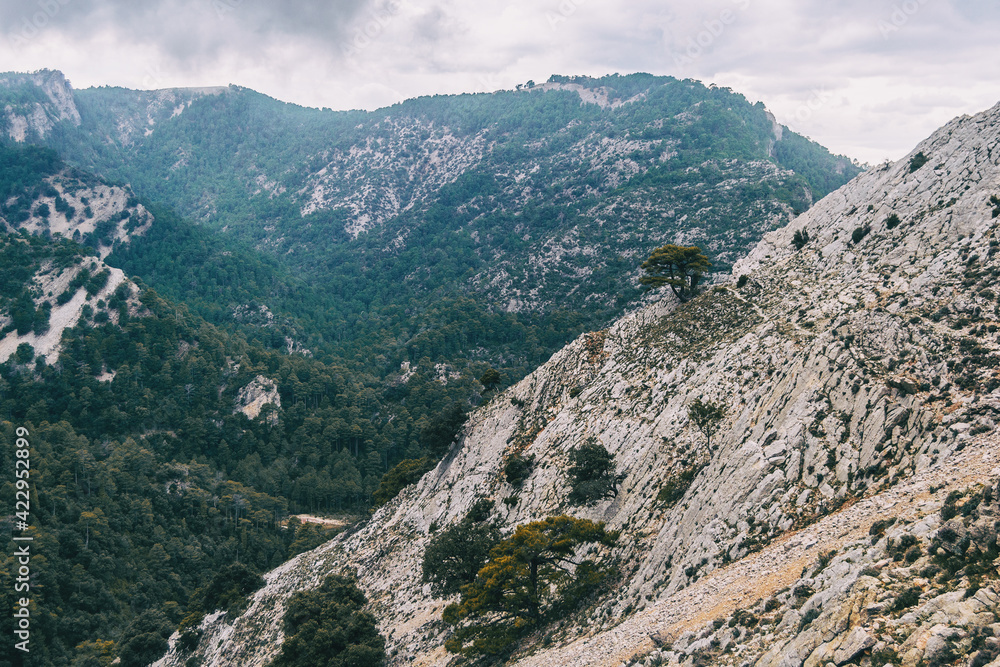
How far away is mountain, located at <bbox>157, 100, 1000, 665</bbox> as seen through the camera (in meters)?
18.1

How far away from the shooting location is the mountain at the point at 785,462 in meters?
18.1

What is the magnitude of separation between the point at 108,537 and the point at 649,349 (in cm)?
10134

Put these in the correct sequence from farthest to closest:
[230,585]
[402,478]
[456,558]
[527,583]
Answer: [402,478] → [230,585] → [456,558] → [527,583]

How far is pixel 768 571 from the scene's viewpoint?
992 inches

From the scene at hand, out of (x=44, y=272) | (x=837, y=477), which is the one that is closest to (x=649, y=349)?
(x=837, y=477)

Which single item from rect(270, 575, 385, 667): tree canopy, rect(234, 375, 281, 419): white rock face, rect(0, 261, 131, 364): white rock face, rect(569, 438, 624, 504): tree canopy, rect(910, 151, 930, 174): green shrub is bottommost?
rect(270, 575, 385, 667): tree canopy

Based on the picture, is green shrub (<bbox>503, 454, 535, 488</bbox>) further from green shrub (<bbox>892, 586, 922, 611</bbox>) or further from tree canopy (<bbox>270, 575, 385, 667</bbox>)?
green shrub (<bbox>892, 586, 922, 611</bbox>)

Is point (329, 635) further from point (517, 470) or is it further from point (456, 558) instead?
point (517, 470)

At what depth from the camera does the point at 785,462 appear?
3136cm

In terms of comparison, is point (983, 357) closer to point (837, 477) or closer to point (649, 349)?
point (837, 477)

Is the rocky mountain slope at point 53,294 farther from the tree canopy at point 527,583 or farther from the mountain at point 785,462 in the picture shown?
the tree canopy at point 527,583

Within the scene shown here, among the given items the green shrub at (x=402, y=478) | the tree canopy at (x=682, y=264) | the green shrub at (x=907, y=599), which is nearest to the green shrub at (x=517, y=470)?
the tree canopy at (x=682, y=264)

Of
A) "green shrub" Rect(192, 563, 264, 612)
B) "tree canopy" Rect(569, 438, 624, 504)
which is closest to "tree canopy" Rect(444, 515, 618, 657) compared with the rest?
"tree canopy" Rect(569, 438, 624, 504)

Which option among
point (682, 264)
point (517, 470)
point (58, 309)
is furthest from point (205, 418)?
point (682, 264)
